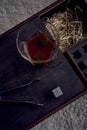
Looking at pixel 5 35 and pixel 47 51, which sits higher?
pixel 5 35

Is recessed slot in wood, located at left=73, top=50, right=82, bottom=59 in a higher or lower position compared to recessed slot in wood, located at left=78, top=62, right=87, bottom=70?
higher

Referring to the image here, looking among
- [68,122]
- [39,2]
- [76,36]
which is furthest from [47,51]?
[39,2]

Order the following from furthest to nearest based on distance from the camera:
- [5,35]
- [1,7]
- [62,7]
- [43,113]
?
[1,7] → [62,7] → [5,35] → [43,113]

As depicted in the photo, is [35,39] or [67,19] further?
[67,19]

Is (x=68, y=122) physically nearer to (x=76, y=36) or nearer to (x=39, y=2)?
(x=76, y=36)

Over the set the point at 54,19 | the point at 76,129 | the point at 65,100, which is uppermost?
the point at 54,19

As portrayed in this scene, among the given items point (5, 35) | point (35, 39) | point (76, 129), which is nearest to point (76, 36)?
point (35, 39)

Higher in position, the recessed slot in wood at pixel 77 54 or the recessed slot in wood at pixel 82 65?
the recessed slot in wood at pixel 77 54

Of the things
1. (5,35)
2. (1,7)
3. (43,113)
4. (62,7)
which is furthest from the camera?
(1,7)

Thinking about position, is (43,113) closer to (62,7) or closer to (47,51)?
(47,51)
